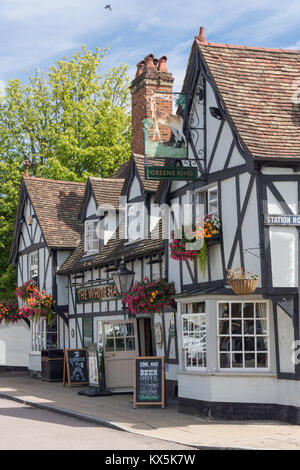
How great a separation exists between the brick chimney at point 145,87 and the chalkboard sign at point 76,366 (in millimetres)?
6642

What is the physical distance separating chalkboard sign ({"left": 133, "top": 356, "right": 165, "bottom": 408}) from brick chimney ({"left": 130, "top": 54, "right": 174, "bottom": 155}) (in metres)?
8.83

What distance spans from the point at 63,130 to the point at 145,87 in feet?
43.7

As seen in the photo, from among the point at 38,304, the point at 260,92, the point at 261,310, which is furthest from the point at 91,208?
the point at 261,310

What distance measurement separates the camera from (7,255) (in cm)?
3541

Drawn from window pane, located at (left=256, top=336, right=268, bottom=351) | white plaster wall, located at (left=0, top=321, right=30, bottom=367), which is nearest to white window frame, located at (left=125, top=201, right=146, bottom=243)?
window pane, located at (left=256, top=336, right=268, bottom=351)

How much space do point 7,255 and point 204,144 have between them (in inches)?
800

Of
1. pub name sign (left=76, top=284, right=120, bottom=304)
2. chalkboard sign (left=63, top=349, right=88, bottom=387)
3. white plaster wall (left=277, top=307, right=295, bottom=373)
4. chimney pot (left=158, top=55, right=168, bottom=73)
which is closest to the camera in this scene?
white plaster wall (left=277, top=307, right=295, bottom=373)

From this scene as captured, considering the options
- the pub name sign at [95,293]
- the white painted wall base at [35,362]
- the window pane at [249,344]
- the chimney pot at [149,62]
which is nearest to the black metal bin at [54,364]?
the pub name sign at [95,293]

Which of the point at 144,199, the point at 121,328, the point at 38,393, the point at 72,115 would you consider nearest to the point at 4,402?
the point at 38,393

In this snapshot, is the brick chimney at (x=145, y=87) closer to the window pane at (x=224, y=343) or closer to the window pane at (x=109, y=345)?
the window pane at (x=109, y=345)

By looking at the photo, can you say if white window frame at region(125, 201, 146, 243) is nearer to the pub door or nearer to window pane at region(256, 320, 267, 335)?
the pub door

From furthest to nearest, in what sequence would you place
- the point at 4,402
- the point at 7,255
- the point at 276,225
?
the point at 7,255, the point at 4,402, the point at 276,225

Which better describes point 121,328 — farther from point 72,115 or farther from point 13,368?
point 72,115

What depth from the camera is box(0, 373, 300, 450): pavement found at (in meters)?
12.1
